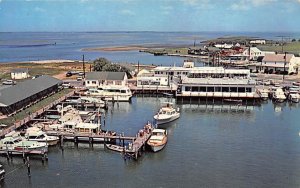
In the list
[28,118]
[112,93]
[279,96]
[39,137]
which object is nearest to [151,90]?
[112,93]

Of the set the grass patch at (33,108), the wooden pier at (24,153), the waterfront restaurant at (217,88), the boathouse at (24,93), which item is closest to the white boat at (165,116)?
the waterfront restaurant at (217,88)

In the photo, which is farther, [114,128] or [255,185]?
[114,128]

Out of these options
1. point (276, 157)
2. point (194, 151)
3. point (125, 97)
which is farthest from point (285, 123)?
point (125, 97)

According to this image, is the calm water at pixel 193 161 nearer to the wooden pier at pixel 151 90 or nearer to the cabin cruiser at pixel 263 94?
the cabin cruiser at pixel 263 94

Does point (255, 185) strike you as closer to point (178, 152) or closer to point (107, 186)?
point (178, 152)

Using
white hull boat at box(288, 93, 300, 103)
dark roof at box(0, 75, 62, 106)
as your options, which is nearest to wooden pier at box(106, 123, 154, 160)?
dark roof at box(0, 75, 62, 106)

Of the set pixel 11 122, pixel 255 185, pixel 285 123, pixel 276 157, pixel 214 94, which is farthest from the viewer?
pixel 214 94

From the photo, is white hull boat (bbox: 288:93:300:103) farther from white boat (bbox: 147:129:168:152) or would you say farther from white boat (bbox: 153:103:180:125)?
white boat (bbox: 147:129:168:152)
